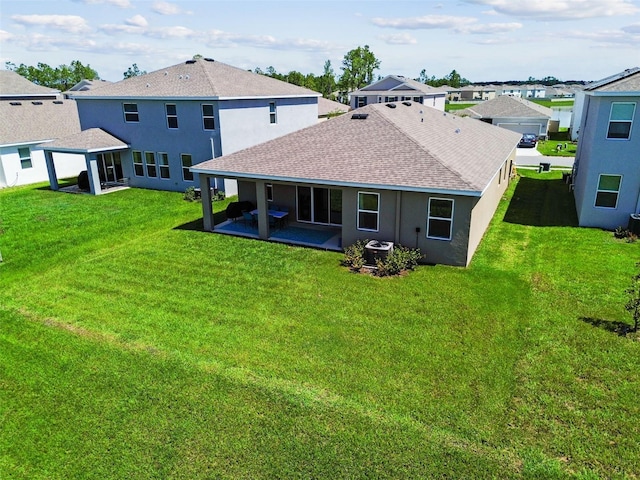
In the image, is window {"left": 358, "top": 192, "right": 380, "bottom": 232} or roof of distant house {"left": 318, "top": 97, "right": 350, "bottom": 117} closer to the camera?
window {"left": 358, "top": 192, "right": 380, "bottom": 232}

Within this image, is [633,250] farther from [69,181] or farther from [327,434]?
[69,181]

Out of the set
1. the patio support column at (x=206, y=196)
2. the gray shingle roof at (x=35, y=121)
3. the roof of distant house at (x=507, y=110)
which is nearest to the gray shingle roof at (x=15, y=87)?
the gray shingle roof at (x=35, y=121)

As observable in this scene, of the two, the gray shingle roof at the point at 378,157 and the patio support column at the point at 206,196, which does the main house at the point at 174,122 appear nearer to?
the patio support column at the point at 206,196

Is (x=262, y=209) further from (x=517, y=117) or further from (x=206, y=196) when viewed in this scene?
(x=517, y=117)

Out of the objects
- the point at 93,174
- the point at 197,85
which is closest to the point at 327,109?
the point at 197,85

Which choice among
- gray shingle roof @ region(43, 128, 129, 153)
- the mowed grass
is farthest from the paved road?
gray shingle roof @ region(43, 128, 129, 153)

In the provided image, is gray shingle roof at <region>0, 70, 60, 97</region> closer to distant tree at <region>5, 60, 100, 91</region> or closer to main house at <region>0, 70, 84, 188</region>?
main house at <region>0, 70, 84, 188</region>

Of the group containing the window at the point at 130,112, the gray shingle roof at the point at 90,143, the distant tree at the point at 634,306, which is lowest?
the distant tree at the point at 634,306

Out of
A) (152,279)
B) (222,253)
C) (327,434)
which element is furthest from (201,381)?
(222,253)
